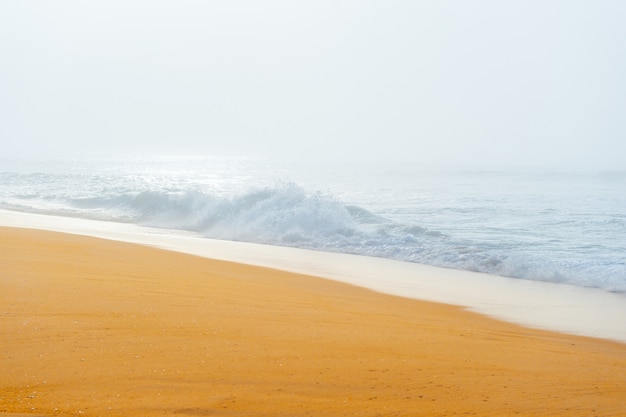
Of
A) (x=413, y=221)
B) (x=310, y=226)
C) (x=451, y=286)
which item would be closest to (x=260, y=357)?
(x=451, y=286)

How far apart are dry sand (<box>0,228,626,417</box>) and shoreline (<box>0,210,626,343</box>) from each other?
Result: 1104 mm

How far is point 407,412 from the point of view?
4375 millimetres

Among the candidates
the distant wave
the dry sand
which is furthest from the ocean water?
the dry sand

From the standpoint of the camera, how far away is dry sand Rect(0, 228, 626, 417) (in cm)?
440

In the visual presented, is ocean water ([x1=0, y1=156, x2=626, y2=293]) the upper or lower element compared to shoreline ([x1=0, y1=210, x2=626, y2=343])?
upper

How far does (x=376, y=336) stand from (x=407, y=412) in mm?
1984

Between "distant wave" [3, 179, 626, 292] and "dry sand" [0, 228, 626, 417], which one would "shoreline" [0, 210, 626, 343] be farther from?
"dry sand" [0, 228, 626, 417]

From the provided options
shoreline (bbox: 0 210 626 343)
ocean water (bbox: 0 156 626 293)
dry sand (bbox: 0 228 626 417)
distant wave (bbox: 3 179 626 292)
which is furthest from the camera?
ocean water (bbox: 0 156 626 293)

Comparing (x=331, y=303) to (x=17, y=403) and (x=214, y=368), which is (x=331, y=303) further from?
(x=17, y=403)

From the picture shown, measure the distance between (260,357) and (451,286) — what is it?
23.3 feet

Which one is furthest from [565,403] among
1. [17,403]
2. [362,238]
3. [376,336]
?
[362,238]

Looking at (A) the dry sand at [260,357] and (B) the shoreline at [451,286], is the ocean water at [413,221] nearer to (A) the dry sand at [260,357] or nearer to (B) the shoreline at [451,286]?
(B) the shoreline at [451,286]

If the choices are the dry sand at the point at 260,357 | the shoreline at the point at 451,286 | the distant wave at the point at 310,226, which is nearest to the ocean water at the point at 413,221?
the distant wave at the point at 310,226

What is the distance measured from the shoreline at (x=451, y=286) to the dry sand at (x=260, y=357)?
1.10 metres
